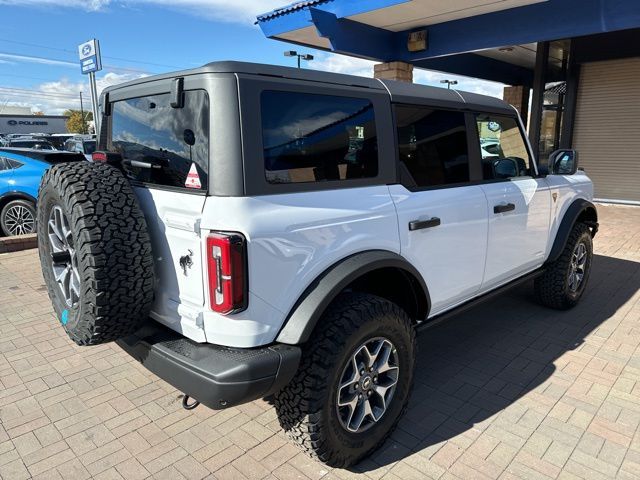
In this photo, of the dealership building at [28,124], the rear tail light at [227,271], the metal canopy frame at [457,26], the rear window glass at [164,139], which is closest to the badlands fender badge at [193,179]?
the rear window glass at [164,139]

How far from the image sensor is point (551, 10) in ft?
26.5

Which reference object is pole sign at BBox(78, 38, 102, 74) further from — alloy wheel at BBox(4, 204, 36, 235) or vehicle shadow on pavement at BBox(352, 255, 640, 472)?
vehicle shadow on pavement at BBox(352, 255, 640, 472)

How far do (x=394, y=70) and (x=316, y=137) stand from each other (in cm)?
831

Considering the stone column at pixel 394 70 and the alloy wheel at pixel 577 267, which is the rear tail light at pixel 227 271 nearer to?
the alloy wheel at pixel 577 267

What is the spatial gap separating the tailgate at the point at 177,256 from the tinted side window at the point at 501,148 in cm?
223

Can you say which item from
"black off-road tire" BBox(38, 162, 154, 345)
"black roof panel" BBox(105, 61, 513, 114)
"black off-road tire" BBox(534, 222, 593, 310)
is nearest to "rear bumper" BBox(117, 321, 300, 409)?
"black off-road tire" BBox(38, 162, 154, 345)

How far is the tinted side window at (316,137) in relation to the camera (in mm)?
2182

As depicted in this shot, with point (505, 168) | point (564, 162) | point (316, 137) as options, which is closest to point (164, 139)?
point (316, 137)

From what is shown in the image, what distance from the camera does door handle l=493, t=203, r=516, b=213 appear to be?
3.38 meters

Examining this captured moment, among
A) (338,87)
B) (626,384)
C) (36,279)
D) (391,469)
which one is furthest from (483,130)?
(36,279)

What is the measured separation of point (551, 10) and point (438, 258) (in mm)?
7286

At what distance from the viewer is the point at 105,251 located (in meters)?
2.12

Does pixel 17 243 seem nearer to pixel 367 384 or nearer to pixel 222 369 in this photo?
pixel 222 369

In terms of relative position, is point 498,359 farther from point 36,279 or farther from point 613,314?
point 36,279
